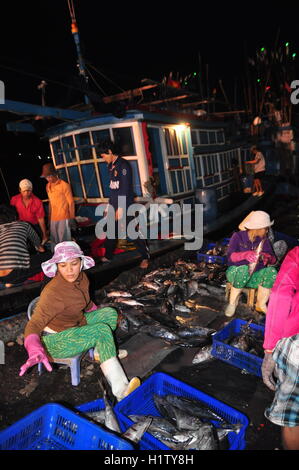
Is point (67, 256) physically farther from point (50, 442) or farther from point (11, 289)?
point (11, 289)

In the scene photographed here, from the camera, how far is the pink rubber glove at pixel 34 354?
2.61 m

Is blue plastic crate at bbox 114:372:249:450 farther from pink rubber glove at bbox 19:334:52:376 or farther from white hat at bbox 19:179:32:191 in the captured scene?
white hat at bbox 19:179:32:191

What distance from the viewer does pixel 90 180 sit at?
9438 mm

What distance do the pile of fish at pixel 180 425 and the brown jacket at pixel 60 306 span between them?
39.6 inches

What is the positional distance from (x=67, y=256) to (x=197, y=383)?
7.17ft

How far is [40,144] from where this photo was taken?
1341cm

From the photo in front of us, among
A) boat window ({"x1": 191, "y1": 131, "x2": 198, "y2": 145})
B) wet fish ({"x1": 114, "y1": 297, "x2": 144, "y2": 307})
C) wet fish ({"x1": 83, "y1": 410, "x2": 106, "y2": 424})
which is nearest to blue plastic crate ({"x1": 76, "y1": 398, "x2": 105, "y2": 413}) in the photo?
wet fish ({"x1": 83, "y1": 410, "x2": 106, "y2": 424})

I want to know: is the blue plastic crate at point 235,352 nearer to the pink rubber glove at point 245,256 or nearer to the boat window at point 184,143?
the pink rubber glove at point 245,256

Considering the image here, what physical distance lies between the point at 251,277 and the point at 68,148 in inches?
300

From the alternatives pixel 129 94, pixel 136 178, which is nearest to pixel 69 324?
pixel 136 178

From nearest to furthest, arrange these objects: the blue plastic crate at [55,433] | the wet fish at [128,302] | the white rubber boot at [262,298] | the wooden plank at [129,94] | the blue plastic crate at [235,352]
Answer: the blue plastic crate at [55,433]
the blue plastic crate at [235,352]
the white rubber boot at [262,298]
the wet fish at [128,302]
the wooden plank at [129,94]

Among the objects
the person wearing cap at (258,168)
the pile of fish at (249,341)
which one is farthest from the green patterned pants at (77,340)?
the person wearing cap at (258,168)

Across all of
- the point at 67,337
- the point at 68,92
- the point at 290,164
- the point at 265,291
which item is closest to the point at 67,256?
the point at 67,337

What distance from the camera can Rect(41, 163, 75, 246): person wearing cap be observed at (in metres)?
5.90
